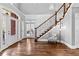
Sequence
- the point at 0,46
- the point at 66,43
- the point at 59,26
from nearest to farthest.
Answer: the point at 0,46, the point at 66,43, the point at 59,26

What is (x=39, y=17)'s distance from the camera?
15.0ft

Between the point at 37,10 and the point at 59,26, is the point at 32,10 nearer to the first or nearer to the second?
the point at 37,10

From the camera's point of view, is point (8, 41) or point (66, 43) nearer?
point (8, 41)

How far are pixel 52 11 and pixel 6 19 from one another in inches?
66.0

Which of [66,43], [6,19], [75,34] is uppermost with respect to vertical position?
[6,19]

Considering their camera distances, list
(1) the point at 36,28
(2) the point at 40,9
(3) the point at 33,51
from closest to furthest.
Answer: (1) the point at 36,28
(3) the point at 33,51
(2) the point at 40,9

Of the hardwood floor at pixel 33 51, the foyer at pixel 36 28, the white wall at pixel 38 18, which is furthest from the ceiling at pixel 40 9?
the hardwood floor at pixel 33 51

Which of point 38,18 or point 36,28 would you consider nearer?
point 36,28

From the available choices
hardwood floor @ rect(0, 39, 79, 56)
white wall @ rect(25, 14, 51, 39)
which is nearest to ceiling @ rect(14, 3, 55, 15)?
white wall @ rect(25, 14, 51, 39)

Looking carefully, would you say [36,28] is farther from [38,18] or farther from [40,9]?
[40,9]

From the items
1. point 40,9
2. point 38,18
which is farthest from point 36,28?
point 40,9

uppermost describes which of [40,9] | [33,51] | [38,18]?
[40,9]

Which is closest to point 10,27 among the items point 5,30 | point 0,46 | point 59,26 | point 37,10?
point 5,30

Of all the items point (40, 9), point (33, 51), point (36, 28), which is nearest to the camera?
point (36, 28)
